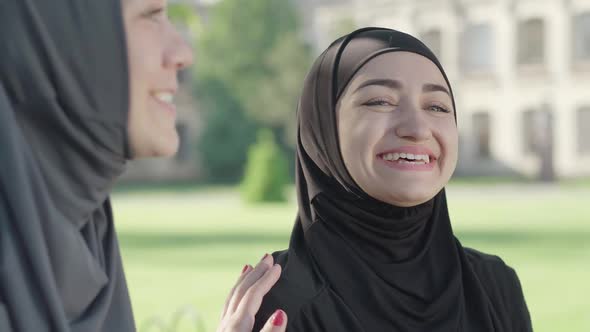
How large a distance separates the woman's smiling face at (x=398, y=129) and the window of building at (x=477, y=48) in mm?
26707

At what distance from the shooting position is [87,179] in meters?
1.24

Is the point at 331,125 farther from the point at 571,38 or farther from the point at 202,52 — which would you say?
the point at 202,52

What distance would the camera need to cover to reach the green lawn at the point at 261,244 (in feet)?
19.4

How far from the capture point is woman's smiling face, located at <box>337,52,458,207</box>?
5.23 feet

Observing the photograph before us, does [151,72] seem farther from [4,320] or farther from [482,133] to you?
[482,133]

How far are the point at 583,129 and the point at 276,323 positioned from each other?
25092 millimetres

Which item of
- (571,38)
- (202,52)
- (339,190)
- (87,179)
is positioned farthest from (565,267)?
(202,52)

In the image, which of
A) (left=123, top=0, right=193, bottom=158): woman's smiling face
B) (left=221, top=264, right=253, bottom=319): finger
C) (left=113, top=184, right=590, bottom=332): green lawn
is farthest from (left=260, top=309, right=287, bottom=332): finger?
(left=113, top=184, right=590, bottom=332): green lawn

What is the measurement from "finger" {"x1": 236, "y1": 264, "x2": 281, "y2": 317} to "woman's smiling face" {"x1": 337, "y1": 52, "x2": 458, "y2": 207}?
0.23 m

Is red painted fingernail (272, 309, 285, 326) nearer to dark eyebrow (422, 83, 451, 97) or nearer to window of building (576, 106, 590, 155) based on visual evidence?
dark eyebrow (422, 83, 451, 97)

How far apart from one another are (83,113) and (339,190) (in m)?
0.63

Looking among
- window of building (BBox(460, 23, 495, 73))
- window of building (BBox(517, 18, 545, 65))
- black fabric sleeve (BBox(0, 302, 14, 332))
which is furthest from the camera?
window of building (BBox(460, 23, 495, 73))

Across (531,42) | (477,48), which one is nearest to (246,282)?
(531,42)

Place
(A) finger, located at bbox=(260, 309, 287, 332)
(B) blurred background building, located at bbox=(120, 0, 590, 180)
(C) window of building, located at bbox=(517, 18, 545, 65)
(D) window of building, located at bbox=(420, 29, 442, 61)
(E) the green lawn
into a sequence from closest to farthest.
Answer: (A) finger, located at bbox=(260, 309, 287, 332), (E) the green lawn, (B) blurred background building, located at bbox=(120, 0, 590, 180), (C) window of building, located at bbox=(517, 18, 545, 65), (D) window of building, located at bbox=(420, 29, 442, 61)
